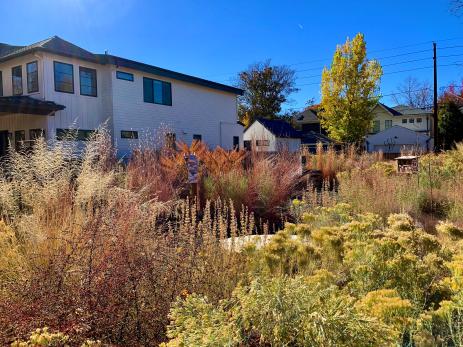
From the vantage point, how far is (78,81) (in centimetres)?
1483

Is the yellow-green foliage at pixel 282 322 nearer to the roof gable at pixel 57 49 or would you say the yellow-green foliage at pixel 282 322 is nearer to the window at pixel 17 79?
the roof gable at pixel 57 49

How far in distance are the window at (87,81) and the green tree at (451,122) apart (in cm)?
2417

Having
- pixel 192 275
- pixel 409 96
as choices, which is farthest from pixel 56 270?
pixel 409 96

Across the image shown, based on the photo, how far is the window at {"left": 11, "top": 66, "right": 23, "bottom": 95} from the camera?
14688 mm

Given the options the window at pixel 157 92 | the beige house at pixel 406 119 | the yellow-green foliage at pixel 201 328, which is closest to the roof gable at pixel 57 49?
the window at pixel 157 92

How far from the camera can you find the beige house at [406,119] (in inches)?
1610

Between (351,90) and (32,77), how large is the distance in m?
17.9

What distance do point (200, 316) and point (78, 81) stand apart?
1497 centimetres

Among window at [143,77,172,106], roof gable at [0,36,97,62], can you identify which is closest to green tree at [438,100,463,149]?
window at [143,77,172,106]

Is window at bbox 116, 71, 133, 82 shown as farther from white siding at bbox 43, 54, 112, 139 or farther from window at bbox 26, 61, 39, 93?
window at bbox 26, 61, 39, 93

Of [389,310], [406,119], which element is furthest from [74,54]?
[406,119]

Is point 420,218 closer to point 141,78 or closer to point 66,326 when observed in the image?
point 66,326

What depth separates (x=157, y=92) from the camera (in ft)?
58.1

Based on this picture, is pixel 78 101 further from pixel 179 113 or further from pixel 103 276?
pixel 103 276
